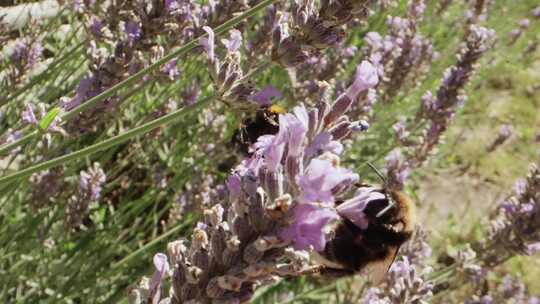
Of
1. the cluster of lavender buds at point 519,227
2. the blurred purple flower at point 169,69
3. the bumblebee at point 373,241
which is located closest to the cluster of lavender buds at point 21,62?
the blurred purple flower at point 169,69

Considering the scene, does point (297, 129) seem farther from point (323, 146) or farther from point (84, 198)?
point (84, 198)

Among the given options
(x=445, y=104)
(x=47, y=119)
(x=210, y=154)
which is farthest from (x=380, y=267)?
(x=210, y=154)

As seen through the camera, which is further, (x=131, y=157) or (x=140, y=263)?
(x=131, y=157)

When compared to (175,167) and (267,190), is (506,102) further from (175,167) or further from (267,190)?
(267,190)

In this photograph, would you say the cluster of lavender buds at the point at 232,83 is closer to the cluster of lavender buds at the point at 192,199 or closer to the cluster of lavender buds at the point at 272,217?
the cluster of lavender buds at the point at 272,217

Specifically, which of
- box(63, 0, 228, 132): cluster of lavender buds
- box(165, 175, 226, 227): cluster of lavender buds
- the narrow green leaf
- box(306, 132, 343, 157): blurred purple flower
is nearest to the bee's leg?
box(306, 132, 343, 157): blurred purple flower

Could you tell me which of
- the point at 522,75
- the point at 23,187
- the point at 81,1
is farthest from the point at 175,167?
the point at 522,75

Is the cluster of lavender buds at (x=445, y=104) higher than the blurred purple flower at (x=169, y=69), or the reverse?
the blurred purple flower at (x=169, y=69)
